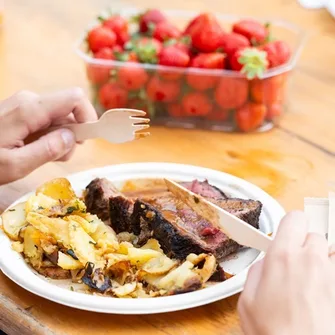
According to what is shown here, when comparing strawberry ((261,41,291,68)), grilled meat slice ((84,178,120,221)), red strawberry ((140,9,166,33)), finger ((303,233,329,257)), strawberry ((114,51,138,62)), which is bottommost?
grilled meat slice ((84,178,120,221))

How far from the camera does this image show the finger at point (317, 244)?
1.05m

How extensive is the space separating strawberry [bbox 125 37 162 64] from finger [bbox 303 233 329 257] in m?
0.91

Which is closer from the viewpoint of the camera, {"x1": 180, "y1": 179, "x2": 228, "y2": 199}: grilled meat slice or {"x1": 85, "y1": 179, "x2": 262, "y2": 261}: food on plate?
{"x1": 85, "y1": 179, "x2": 262, "y2": 261}: food on plate

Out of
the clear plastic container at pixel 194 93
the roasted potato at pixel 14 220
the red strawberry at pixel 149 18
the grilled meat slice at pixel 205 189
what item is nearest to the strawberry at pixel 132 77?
the clear plastic container at pixel 194 93

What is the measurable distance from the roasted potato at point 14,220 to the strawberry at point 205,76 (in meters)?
0.58

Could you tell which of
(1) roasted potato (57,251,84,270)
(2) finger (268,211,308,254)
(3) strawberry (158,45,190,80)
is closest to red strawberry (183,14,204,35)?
(3) strawberry (158,45,190,80)

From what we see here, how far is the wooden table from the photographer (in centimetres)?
125

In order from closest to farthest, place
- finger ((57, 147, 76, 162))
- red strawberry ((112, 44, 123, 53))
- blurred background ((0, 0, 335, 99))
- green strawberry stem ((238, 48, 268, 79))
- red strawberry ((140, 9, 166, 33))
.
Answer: finger ((57, 147, 76, 162))
green strawberry stem ((238, 48, 268, 79))
red strawberry ((112, 44, 123, 53))
red strawberry ((140, 9, 166, 33))
blurred background ((0, 0, 335, 99))

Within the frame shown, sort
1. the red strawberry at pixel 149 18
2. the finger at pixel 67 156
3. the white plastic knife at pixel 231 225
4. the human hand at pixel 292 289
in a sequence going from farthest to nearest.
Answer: the red strawberry at pixel 149 18 → the finger at pixel 67 156 → the white plastic knife at pixel 231 225 → the human hand at pixel 292 289

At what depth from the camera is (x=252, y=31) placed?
1.94m

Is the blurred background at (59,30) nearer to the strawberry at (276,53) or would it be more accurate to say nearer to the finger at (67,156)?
the strawberry at (276,53)

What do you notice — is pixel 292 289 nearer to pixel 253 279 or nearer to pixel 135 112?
pixel 253 279

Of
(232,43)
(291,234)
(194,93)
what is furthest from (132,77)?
(291,234)

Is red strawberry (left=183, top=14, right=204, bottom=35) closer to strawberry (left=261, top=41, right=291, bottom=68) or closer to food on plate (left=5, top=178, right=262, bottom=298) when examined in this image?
strawberry (left=261, top=41, right=291, bottom=68)
